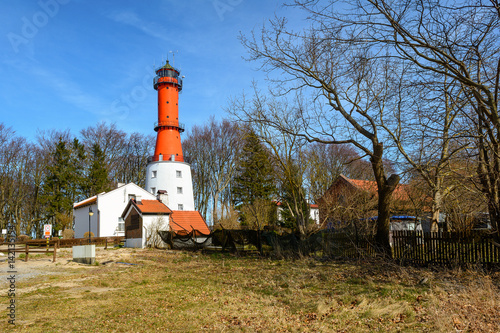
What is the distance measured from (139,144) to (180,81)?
12.6 metres

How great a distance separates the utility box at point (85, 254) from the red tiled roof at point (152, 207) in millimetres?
11928

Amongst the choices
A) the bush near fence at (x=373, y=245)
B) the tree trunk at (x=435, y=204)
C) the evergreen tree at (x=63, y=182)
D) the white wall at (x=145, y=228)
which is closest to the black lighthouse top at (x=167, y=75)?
the evergreen tree at (x=63, y=182)

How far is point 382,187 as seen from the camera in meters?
13.5

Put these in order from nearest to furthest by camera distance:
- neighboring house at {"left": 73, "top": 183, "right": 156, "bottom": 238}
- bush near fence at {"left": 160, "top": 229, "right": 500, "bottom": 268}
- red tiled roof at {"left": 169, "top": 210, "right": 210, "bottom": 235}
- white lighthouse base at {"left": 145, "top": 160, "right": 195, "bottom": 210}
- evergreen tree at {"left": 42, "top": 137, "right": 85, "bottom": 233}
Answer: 1. bush near fence at {"left": 160, "top": 229, "right": 500, "bottom": 268}
2. red tiled roof at {"left": 169, "top": 210, "right": 210, "bottom": 235}
3. neighboring house at {"left": 73, "top": 183, "right": 156, "bottom": 238}
4. white lighthouse base at {"left": 145, "top": 160, "right": 195, "bottom": 210}
5. evergreen tree at {"left": 42, "top": 137, "right": 85, "bottom": 233}

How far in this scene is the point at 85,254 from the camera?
18.4m

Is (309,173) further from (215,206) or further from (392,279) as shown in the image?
(215,206)

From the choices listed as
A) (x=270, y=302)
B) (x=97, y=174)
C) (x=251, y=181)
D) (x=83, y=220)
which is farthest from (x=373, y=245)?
(x=97, y=174)

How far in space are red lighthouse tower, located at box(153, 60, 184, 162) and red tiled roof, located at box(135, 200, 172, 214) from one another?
9.53 metres

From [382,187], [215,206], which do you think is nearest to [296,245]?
[382,187]

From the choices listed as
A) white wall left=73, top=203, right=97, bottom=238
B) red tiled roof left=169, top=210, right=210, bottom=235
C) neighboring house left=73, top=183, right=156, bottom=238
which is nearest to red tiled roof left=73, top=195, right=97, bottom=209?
neighboring house left=73, top=183, right=156, bottom=238

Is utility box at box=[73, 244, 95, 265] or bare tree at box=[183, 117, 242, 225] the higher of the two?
bare tree at box=[183, 117, 242, 225]

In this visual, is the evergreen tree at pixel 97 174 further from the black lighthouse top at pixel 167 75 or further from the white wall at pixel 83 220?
the black lighthouse top at pixel 167 75

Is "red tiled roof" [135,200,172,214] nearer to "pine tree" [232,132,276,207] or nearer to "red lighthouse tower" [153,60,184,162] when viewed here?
"red lighthouse tower" [153,60,184,162]

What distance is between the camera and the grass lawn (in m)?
6.43
